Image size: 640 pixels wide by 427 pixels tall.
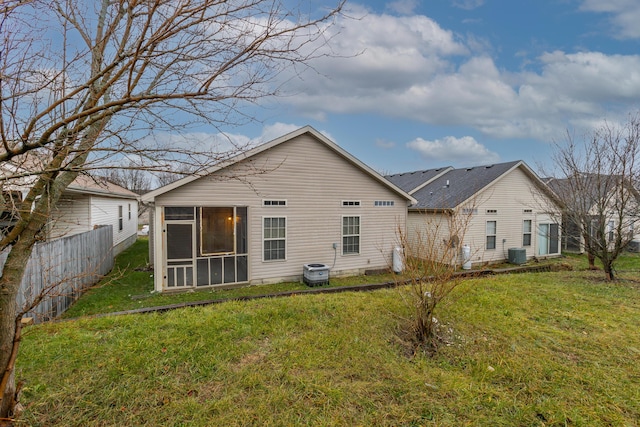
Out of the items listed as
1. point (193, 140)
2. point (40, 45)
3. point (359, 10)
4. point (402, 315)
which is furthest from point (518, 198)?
point (40, 45)

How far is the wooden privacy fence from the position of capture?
536cm

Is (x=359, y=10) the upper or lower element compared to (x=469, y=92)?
lower

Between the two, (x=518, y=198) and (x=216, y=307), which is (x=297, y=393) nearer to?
(x=216, y=307)

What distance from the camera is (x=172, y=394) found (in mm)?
3279

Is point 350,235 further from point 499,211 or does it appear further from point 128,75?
point 128,75

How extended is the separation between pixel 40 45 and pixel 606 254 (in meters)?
13.6

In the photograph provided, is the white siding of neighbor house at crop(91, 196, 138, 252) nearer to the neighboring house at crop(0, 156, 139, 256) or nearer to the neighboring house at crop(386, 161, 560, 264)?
the neighboring house at crop(0, 156, 139, 256)

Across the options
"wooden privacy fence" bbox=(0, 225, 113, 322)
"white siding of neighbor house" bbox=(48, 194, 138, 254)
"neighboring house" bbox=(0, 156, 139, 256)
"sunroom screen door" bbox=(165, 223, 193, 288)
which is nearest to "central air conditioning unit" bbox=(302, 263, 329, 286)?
"sunroom screen door" bbox=(165, 223, 193, 288)

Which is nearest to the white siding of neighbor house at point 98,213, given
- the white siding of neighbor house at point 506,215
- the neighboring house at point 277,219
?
the neighboring house at point 277,219

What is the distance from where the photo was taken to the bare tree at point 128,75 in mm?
2340

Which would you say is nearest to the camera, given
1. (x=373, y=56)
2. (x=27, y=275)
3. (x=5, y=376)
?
(x=5, y=376)

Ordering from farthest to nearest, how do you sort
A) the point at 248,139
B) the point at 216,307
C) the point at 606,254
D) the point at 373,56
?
the point at 606,254 < the point at 216,307 < the point at 373,56 < the point at 248,139

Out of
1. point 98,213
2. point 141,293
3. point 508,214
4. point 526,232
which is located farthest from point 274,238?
point 526,232

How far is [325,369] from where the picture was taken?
3857mm
